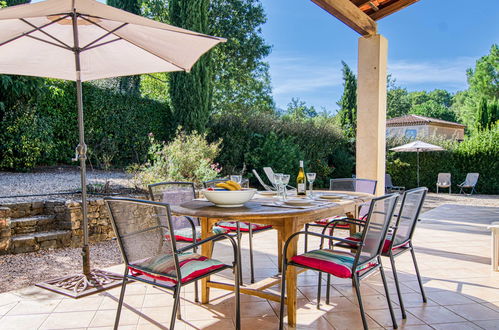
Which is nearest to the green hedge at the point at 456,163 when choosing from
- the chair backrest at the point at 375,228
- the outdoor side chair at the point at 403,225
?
the outdoor side chair at the point at 403,225

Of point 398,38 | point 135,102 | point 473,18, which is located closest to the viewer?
point 135,102

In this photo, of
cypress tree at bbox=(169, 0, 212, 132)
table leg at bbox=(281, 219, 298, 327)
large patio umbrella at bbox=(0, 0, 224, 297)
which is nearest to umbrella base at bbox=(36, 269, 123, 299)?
large patio umbrella at bbox=(0, 0, 224, 297)

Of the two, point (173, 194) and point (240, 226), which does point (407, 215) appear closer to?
point (240, 226)

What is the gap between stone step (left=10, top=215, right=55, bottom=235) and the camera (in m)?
4.11

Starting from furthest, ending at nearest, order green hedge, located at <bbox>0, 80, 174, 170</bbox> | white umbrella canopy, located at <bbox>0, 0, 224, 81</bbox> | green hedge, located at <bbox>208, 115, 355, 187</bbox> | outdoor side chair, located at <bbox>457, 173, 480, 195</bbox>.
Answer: outdoor side chair, located at <bbox>457, 173, 480, 195</bbox>
green hedge, located at <bbox>208, 115, 355, 187</bbox>
green hedge, located at <bbox>0, 80, 174, 170</bbox>
white umbrella canopy, located at <bbox>0, 0, 224, 81</bbox>

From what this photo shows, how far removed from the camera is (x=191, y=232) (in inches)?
112

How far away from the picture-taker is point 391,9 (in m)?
4.75

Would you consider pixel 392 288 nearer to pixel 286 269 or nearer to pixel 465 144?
pixel 286 269

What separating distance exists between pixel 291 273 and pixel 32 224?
3.26m

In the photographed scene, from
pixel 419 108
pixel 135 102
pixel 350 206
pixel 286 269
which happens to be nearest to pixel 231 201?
Result: pixel 286 269

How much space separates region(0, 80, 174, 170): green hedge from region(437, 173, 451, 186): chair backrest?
337 inches

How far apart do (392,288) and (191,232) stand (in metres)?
1.62

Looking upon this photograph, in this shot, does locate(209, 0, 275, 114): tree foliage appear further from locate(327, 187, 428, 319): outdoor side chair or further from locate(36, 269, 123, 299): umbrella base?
locate(327, 187, 428, 319): outdoor side chair

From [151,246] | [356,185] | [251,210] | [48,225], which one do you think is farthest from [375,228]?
[48,225]
